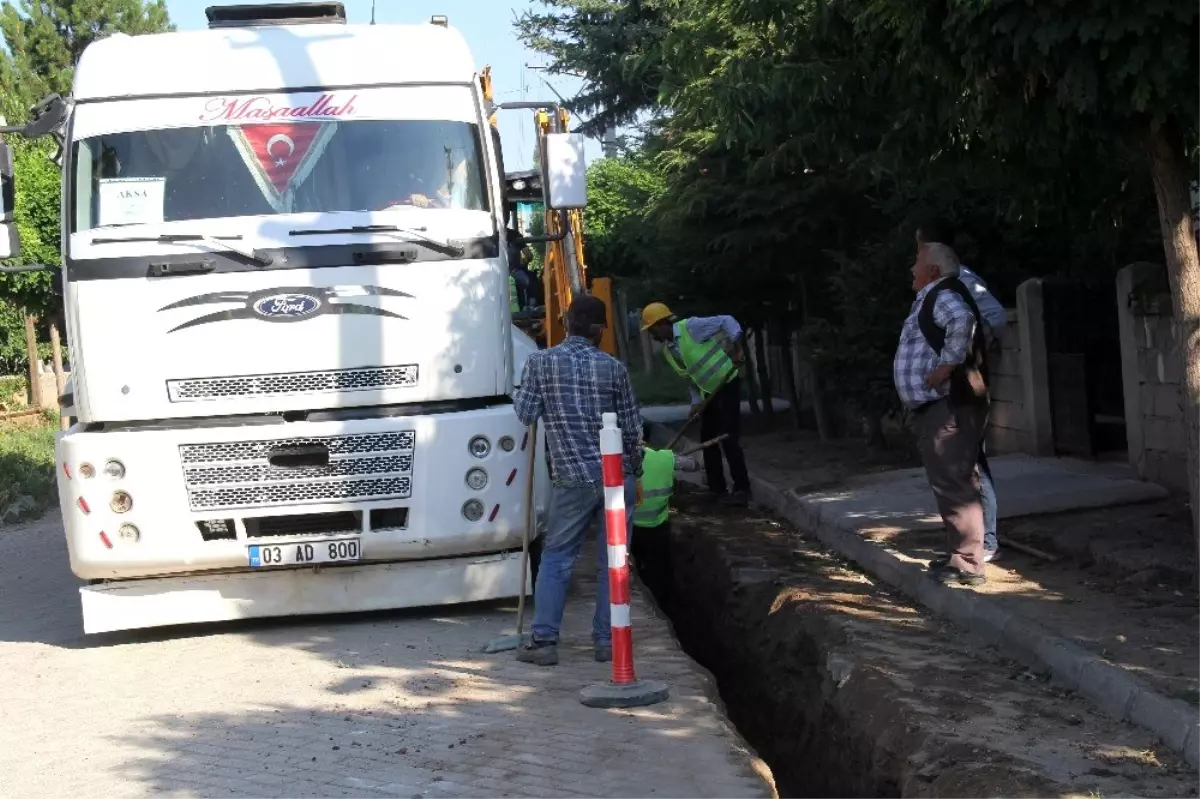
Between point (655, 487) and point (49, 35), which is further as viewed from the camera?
point (49, 35)

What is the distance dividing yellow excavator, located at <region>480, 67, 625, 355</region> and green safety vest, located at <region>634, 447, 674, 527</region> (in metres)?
1.31

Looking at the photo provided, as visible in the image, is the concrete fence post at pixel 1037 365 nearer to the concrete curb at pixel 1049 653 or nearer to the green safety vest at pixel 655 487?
the concrete curb at pixel 1049 653

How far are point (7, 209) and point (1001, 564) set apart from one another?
20.2 feet

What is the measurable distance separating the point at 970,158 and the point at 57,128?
210 inches

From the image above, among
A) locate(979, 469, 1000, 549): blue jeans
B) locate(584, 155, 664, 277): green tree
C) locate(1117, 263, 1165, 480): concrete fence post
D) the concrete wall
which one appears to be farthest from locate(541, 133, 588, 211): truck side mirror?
locate(584, 155, 664, 277): green tree

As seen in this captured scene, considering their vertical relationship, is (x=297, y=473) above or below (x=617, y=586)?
above

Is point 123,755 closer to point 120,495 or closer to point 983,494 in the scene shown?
point 120,495

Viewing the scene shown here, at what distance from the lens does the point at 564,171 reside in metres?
8.72

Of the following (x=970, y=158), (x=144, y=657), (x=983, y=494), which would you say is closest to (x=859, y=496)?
(x=983, y=494)

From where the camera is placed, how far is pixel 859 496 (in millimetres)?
11945

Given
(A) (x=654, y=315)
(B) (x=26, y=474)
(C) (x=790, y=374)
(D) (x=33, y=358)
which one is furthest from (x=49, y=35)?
(A) (x=654, y=315)

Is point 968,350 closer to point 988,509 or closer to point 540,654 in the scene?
point 988,509

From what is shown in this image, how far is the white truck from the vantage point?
26.3 feet

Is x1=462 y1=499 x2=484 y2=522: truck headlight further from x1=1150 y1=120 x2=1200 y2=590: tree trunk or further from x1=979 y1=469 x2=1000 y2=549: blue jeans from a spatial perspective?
x1=1150 y1=120 x2=1200 y2=590: tree trunk
